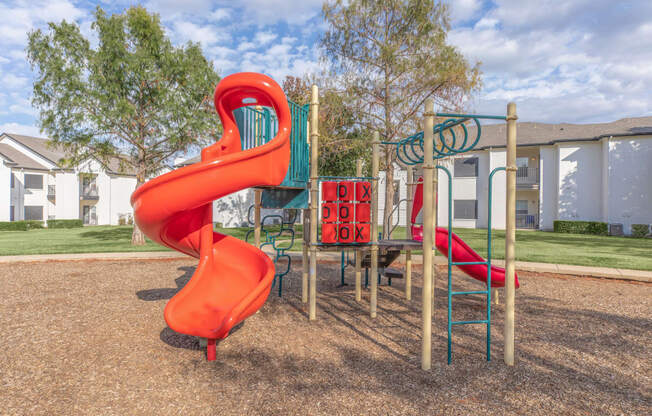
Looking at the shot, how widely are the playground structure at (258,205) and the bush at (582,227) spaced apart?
871 inches

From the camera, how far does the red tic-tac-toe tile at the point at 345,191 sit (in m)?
5.50

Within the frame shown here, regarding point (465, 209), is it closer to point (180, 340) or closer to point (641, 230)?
point (641, 230)

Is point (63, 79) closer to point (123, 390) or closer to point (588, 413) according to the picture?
point (123, 390)

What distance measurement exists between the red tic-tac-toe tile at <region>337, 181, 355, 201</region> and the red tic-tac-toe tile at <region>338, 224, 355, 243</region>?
43cm

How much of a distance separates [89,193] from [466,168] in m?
35.7

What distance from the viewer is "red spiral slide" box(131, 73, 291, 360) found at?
3.95m

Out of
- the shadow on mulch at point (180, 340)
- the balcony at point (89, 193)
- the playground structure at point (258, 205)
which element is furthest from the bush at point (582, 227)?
the balcony at point (89, 193)

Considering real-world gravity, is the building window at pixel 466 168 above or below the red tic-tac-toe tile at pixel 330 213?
above

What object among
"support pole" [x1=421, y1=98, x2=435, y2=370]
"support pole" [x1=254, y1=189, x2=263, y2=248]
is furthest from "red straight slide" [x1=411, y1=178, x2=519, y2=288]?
"support pole" [x1=254, y1=189, x2=263, y2=248]

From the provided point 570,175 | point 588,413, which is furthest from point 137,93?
point 570,175

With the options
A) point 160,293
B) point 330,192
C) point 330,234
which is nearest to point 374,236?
point 330,234

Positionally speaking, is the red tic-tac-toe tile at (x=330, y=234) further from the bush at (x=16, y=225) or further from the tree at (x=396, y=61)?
the bush at (x=16, y=225)

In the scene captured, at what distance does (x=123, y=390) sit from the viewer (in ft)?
11.2

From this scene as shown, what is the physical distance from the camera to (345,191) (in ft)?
18.1
